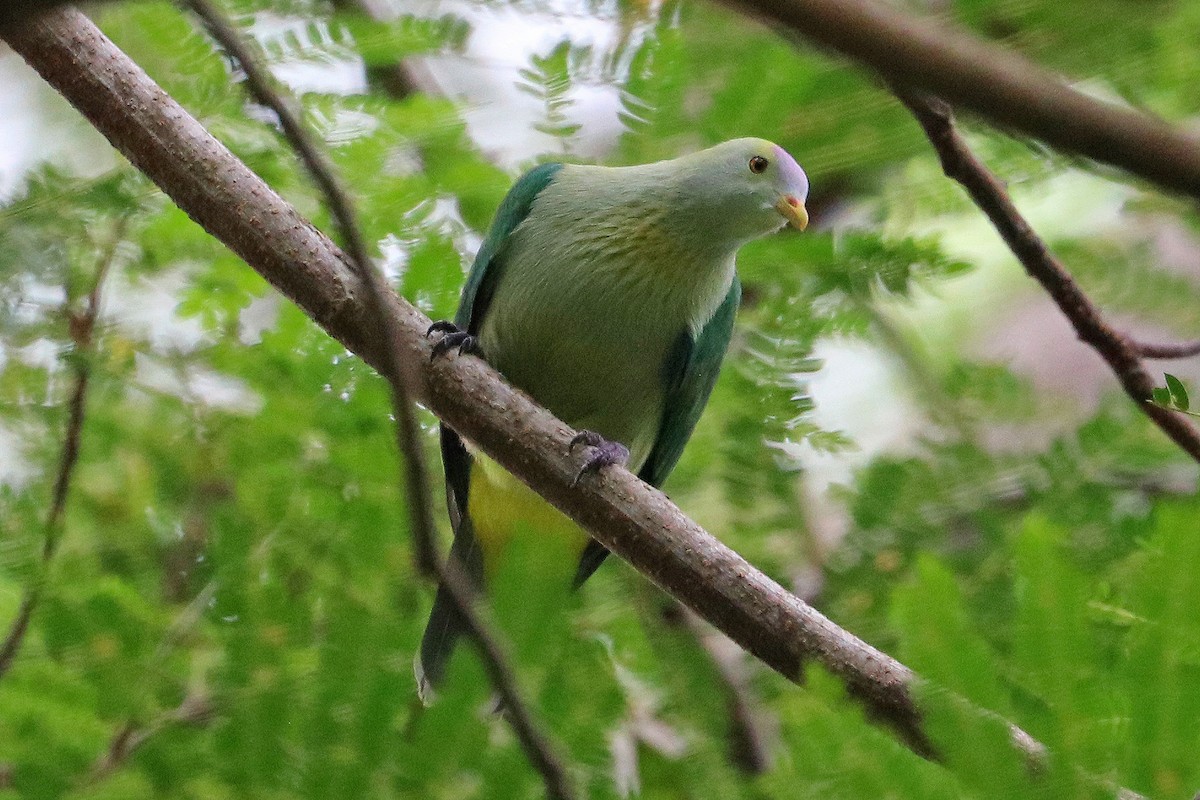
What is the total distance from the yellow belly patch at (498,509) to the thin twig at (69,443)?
116 centimetres

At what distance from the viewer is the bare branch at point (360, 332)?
254cm

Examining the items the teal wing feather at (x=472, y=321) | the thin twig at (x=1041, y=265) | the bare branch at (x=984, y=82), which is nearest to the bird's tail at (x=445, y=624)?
the teal wing feather at (x=472, y=321)

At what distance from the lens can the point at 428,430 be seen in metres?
3.85

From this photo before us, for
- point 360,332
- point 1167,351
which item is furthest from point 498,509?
point 1167,351

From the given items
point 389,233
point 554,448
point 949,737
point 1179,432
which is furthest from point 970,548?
point 949,737

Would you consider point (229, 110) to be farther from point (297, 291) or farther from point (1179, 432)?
point (1179, 432)

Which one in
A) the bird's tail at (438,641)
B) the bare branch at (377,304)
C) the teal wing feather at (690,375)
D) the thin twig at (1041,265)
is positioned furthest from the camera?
the teal wing feather at (690,375)

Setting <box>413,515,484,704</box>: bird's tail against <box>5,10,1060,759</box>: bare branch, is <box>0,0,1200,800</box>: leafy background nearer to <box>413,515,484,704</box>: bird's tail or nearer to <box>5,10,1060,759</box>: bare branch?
<box>413,515,484,704</box>: bird's tail

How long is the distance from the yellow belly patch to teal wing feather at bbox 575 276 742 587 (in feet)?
0.39

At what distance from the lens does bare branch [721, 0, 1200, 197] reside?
2.56 ft

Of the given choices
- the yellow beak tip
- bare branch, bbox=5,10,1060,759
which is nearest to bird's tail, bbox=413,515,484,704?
bare branch, bbox=5,10,1060,759

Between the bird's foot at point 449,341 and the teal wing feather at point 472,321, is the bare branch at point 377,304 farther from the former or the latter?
the teal wing feather at point 472,321

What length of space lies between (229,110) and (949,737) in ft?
8.62

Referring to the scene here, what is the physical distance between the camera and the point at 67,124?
5227 millimetres
